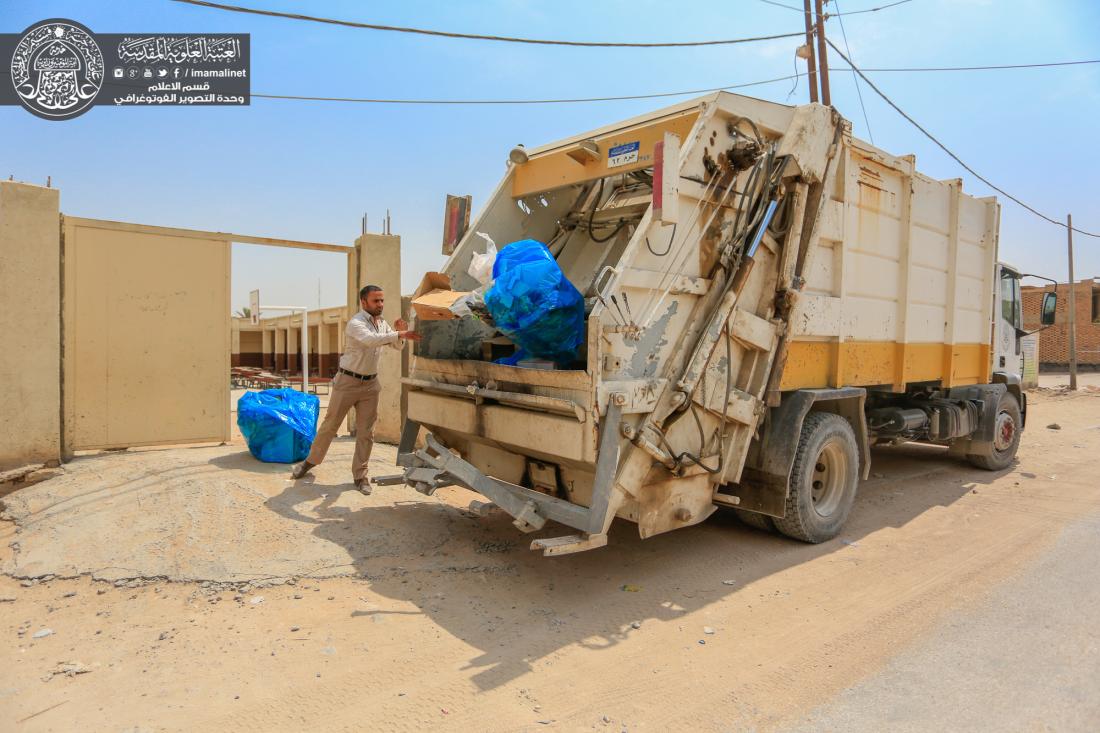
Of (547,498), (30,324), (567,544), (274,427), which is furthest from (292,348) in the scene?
(567,544)

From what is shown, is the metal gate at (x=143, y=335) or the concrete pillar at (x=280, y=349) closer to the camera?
the metal gate at (x=143, y=335)

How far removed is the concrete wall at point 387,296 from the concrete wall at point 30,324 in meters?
2.49

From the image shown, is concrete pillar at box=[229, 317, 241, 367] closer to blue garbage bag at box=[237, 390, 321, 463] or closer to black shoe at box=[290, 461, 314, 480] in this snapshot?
blue garbage bag at box=[237, 390, 321, 463]

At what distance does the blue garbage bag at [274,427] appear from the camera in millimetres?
5418

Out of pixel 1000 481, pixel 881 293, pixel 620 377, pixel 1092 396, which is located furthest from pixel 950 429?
pixel 1092 396

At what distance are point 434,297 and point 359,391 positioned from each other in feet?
4.16

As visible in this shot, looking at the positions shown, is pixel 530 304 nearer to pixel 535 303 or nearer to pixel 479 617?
pixel 535 303

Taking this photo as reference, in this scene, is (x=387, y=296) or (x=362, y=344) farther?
(x=387, y=296)

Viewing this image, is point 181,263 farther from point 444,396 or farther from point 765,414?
point 765,414

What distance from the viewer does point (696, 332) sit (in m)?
3.73

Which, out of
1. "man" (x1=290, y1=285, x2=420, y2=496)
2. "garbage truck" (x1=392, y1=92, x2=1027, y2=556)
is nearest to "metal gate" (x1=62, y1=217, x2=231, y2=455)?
"man" (x1=290, y1=285, x2=420, y2=496)

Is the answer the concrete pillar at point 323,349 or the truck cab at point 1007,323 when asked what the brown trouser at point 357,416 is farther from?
the concrete pillar at point 323,349

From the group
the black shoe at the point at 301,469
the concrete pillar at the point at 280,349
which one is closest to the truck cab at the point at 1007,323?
the black shoe at the point at 301,469

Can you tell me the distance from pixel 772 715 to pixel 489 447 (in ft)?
7.58
